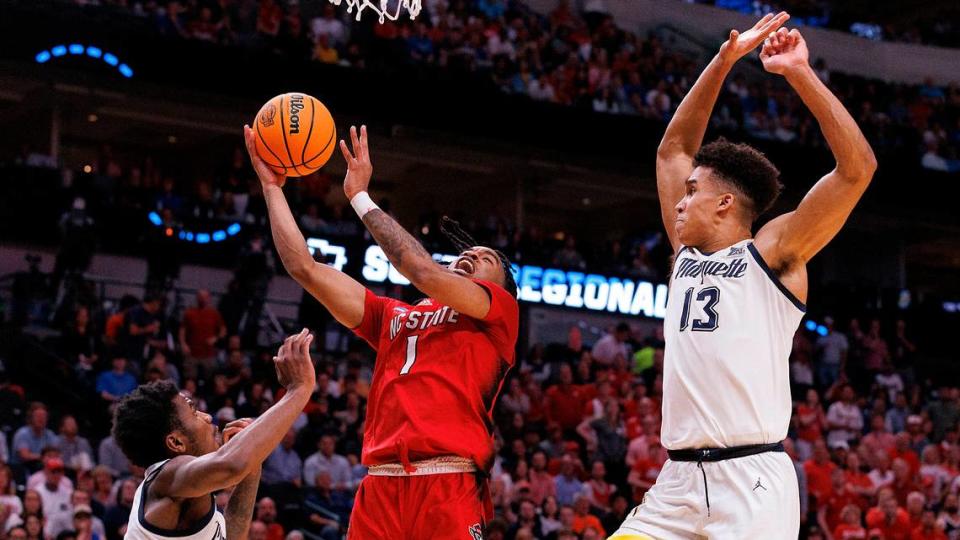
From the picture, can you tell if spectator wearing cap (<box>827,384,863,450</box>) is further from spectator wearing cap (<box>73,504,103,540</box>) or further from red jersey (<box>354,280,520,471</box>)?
red jersey (<box>354,280,520,471</box>)

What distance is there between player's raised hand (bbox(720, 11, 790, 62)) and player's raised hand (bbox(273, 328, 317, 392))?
6.93 feet

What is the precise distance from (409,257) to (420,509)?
1075 mm

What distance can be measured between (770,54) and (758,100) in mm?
21176

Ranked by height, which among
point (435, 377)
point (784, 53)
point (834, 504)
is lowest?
point (834, 504)

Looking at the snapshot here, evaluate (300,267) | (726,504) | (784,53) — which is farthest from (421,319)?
(784,53)

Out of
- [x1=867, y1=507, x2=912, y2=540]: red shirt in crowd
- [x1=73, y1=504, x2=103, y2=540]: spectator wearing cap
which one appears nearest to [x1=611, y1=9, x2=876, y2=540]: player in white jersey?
[x1=73, y1=504, x2=103, y2=540]: spectator wearing cap

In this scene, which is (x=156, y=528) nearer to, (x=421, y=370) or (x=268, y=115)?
(x=421, y=370)

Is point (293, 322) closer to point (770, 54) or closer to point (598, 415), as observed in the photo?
point (598, 415)

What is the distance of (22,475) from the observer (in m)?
12.5

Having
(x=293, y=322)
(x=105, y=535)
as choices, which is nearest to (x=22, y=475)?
(x=105, y=535)

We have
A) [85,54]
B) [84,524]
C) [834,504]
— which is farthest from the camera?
[85,54]

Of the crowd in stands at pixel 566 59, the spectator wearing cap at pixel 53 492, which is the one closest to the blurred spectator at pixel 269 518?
the spectator wearing cap at pixel 53 492

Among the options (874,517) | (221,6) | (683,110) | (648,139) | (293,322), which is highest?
(221,6)

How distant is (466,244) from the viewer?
633 centimetres
